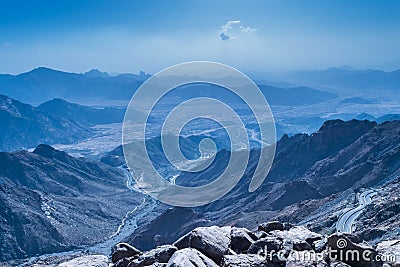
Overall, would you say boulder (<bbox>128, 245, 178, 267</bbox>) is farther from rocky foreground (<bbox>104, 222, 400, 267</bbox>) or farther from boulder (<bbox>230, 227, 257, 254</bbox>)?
boulder (<bbox>230, 227, 257, 254</bbox>)

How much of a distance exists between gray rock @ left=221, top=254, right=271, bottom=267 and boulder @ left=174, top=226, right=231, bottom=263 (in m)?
1.14

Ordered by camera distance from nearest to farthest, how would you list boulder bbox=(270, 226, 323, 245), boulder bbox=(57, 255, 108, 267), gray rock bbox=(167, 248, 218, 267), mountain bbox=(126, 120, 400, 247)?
gray rock bbox=(167, 248, 218, 267) → boulder bbox=(270, 226, 323, 245) → boulder bbox=(57, 255, 108, 267) → mountain bbox=(126, 120, 400, 247)

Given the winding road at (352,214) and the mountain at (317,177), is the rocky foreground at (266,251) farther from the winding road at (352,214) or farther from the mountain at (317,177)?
the mountain at (317,177)

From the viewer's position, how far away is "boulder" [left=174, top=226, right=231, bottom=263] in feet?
71.0

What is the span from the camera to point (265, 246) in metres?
21.8

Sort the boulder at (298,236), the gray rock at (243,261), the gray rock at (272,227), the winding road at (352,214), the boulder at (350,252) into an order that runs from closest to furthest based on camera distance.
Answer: the boulder at (350,252), the gray rock at (243,261), the boulder at (298,236), the gray rock at (272,227), the winding road at (352,214)

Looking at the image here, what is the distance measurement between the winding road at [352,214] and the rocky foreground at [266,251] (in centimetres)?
3864

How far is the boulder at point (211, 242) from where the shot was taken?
71.0ft

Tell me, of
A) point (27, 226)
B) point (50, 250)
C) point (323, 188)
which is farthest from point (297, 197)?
point (27, 226)

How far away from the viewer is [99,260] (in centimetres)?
Answer: 2442

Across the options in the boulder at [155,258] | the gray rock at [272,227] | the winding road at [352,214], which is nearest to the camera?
the boulder at [155,258]

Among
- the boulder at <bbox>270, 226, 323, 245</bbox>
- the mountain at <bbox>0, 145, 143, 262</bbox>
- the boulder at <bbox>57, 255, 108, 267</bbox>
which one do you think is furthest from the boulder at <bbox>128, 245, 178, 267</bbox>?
the mountain at <bbox>0, 145, 143, 262</bbox>

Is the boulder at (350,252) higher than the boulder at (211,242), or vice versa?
the boulder at (350,252)

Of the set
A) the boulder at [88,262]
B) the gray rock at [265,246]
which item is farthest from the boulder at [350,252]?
the boulder at [88,262]
